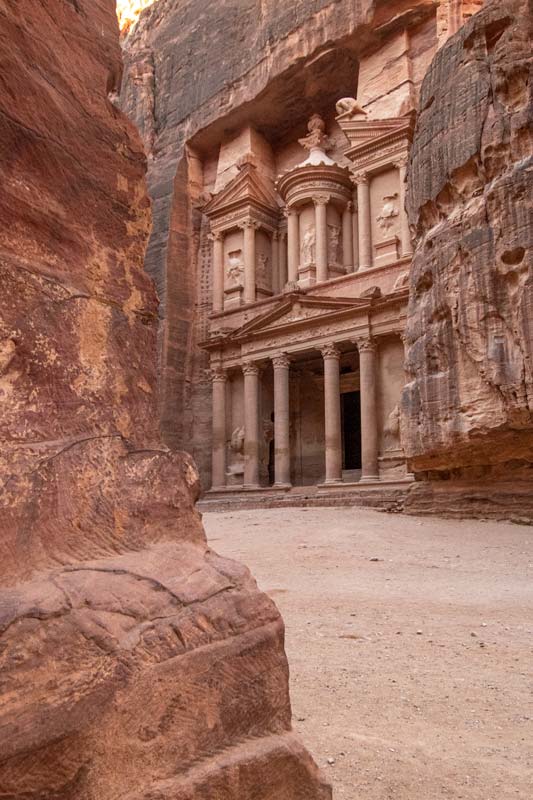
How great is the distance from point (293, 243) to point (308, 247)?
23.5 inches

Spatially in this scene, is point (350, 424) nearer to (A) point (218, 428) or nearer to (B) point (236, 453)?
(B) point (236, 453)

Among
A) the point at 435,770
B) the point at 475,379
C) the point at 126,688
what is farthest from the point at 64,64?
the point at 475,379

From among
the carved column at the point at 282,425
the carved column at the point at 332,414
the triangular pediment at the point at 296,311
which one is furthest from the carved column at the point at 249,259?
the carved column at the point at 332,414

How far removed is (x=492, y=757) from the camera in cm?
248

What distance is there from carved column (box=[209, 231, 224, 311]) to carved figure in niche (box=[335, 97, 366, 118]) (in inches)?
252

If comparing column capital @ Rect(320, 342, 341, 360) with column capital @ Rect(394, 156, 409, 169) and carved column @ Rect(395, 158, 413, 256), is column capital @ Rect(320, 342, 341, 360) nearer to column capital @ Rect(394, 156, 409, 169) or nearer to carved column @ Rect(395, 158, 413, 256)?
carved column @ Rect(395, 158, 413, 256)

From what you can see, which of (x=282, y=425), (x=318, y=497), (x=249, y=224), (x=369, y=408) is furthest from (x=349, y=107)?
(x=318, y=497)

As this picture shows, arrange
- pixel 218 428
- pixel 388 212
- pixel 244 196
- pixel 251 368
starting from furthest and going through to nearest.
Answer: pixel 244 196
pixel 218 428
pixel 251 368
pixel 388 212

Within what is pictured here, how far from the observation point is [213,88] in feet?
83.0

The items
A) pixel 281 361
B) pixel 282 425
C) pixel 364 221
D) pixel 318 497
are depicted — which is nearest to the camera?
pixel 318 497

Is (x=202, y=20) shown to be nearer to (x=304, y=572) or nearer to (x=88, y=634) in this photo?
(x=304, y=572)

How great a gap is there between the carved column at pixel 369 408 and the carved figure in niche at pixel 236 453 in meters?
4.87

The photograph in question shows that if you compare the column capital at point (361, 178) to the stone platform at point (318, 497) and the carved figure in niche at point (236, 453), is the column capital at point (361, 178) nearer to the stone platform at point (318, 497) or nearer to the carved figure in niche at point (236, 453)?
the carved figure in niche at point (236, 453)

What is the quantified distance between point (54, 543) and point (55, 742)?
52 centimetres
